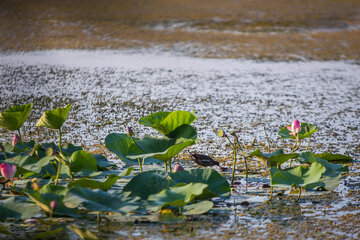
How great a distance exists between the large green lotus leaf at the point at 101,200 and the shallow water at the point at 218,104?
83 mm

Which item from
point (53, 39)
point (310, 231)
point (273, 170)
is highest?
point (53, 39)

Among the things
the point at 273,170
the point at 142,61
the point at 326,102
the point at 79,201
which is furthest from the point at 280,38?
the point at 79,201

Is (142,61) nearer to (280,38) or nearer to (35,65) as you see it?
(35,65)

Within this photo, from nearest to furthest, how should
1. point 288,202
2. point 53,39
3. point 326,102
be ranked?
point 288,202
point 326,102
point 53,39

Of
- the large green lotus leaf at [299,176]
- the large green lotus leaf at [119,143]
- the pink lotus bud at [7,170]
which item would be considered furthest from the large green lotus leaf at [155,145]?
the pink lotus bud at [7,170]

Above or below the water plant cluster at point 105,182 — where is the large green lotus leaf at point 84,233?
below

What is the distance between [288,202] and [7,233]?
0.99 metres

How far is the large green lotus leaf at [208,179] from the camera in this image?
67.1 inches

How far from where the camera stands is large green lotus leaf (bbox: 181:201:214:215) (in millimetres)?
1547

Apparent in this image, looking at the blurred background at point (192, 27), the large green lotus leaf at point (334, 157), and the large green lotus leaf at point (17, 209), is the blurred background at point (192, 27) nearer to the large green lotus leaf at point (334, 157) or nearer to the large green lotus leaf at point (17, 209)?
the large green lotus leaf at point (334, 157)

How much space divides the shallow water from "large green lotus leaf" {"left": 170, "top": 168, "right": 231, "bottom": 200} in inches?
2.6

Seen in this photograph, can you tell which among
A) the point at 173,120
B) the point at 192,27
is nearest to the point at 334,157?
the point at 173,120

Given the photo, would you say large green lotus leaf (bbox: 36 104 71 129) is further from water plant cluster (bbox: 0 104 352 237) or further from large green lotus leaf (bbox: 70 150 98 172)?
large green lotus leaf (bbox: 70 150 98 172)

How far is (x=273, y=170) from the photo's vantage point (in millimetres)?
1855
